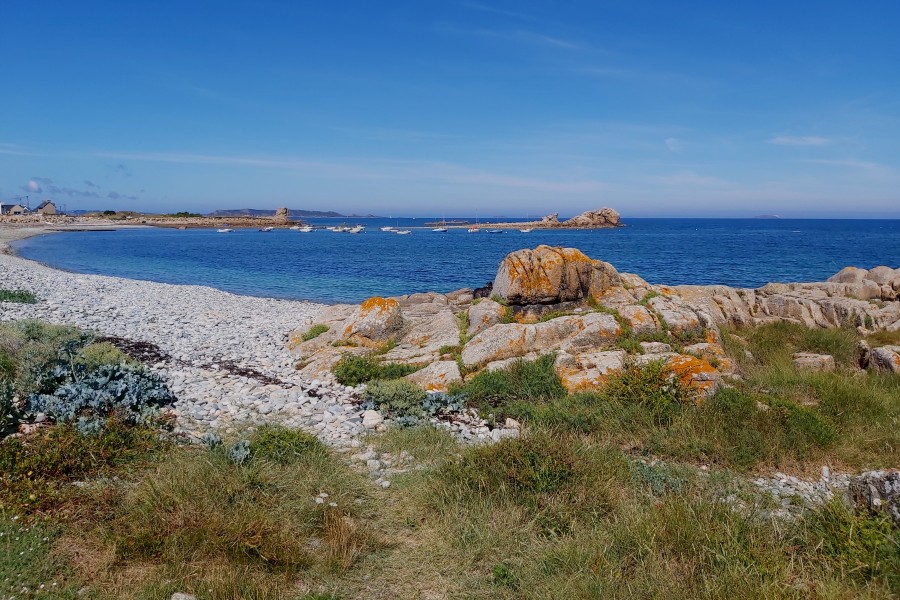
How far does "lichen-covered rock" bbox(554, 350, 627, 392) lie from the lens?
443 inches

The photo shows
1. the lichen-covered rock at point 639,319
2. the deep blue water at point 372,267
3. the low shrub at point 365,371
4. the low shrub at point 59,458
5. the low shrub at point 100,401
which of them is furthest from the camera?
the deep blue water at point 372,267

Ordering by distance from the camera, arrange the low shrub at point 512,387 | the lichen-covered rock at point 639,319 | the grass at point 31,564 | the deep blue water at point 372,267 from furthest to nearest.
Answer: the deep blue water at point 372,267, the lichen-covered rock at point 639,319, the low shrub at point 512,387, the grass at point 31,564

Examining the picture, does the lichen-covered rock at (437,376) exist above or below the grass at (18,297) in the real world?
below

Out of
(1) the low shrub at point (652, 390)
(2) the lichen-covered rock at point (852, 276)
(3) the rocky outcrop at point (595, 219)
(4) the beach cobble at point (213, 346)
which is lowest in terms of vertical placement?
(4) the beach cobble at point (213, 346)

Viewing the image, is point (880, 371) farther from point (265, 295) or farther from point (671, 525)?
point (265, 295)

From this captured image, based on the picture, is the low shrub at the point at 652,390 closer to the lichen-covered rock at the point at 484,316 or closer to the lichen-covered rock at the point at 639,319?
the lichen-covered rock at the point at 639,319

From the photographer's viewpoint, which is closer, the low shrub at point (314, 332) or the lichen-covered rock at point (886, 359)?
the lichen-covered rock at point (886, 359)

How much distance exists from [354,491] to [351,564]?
1.47m

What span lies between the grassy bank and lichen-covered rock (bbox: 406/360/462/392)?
252 cm

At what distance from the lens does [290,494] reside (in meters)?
6.78

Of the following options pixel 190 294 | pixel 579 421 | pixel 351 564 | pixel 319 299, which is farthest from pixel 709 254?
pixel 351 564

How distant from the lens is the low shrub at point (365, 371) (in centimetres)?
1278

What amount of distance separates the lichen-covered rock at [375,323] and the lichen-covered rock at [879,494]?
1195 centimetres

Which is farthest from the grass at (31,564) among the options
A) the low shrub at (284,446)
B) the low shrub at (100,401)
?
the low shrub at (284,446)
